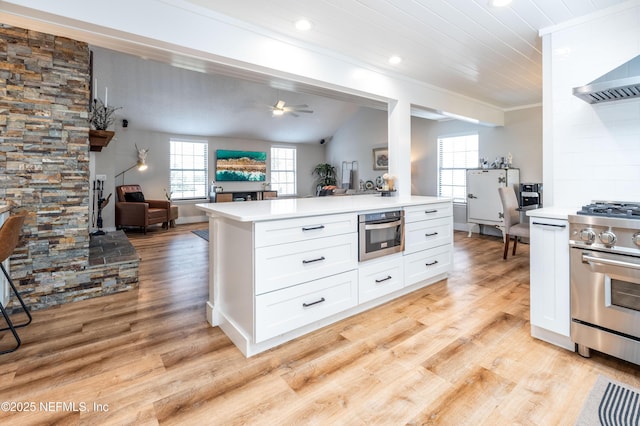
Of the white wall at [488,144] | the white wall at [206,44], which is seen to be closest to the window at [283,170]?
the white wall at [488,144]

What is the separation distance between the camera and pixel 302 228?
2.13 m

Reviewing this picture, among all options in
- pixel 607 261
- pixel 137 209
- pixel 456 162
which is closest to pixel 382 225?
pixel 607 261

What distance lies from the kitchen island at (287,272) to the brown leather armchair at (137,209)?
16.2 feet

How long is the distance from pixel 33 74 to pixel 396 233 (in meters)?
3.45

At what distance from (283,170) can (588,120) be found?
8276 millimetres

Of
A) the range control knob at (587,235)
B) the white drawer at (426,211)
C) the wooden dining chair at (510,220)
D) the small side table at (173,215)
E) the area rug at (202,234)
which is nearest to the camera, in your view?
the range control knob at (587,235)

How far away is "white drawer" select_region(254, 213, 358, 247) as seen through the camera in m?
1.95

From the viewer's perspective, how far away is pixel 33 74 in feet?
8.75

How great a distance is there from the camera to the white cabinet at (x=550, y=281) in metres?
1.97

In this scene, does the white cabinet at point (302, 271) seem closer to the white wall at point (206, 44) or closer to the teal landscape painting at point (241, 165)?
Result: the white wall at point (206, 44)

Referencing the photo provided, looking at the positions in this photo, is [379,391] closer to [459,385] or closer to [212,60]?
[459,385]

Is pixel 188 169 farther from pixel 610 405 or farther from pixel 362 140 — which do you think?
pixel 610 405

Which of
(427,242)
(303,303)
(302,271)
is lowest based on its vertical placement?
(303,303)

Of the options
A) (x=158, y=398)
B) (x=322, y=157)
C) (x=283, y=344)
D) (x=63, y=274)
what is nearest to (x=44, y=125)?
(x=63, y=274)
